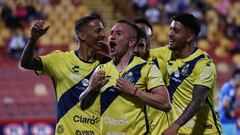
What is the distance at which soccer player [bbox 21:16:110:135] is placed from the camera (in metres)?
7.64

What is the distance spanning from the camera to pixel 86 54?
309 inches

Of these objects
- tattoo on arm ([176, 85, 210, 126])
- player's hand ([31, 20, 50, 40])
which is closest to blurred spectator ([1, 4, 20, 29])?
player's hand ([31, 20, 50, 40])

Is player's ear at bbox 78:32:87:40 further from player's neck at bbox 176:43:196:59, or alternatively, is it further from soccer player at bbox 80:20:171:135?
soccer player at bbox 80:20:171:135

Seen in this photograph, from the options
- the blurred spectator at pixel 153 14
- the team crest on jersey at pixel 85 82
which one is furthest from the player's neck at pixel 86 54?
the blurred spectator at pixel 153 14

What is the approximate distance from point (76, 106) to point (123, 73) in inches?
46.9

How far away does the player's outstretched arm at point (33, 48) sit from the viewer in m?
7.11

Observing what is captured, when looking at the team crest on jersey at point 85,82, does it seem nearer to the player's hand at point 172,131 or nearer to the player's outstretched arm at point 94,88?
the player's outstretched arm at point 94,88

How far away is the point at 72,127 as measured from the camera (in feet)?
25.2

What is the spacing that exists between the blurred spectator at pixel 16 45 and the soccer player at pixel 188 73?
12.6 m

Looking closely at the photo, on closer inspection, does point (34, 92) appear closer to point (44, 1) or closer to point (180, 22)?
point (44, 1)

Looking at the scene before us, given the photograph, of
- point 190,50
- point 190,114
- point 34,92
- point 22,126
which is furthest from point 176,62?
point 34,92

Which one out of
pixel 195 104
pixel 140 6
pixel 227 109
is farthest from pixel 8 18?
pixel 195 104

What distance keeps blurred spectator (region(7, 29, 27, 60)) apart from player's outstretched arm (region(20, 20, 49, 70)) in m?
12.4

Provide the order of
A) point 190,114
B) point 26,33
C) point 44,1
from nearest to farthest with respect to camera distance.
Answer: point 190,114 < point 26,33 < point 44,1
